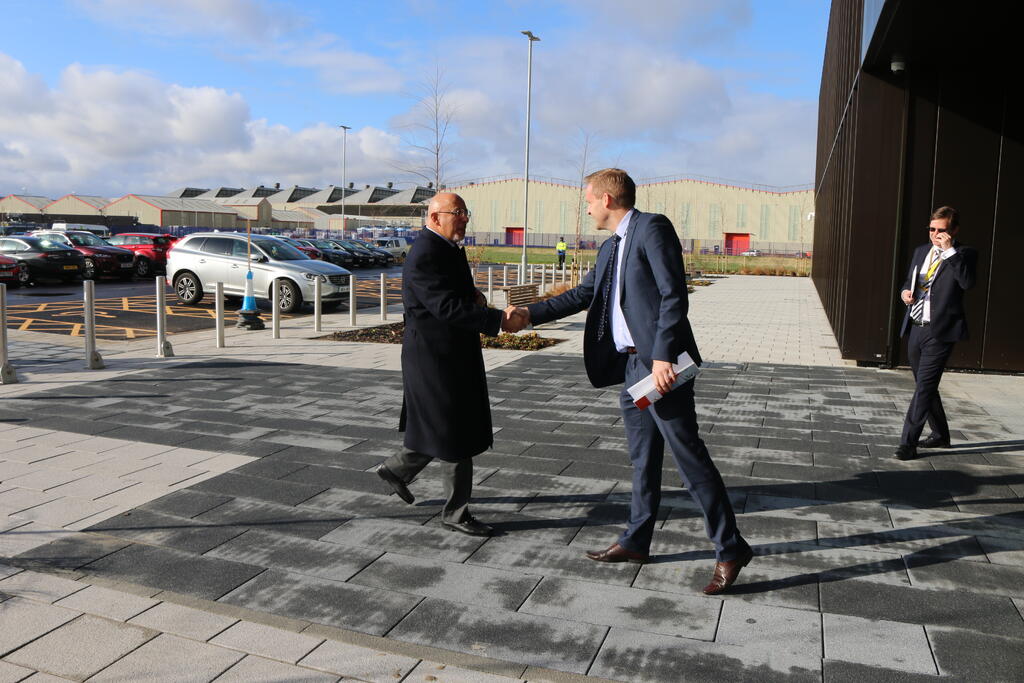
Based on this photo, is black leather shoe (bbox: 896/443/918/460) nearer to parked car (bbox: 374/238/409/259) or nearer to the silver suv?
the silver suv

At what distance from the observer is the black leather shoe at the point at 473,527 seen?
14.6 feet

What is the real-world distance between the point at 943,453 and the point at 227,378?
6.96m

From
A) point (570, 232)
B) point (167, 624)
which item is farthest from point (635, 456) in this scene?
point (570, 232)

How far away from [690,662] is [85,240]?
32.0 meters

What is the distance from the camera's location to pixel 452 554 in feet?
13.7

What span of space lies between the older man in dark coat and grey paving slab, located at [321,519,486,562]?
1.02ft

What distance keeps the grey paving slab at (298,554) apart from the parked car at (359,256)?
116ft

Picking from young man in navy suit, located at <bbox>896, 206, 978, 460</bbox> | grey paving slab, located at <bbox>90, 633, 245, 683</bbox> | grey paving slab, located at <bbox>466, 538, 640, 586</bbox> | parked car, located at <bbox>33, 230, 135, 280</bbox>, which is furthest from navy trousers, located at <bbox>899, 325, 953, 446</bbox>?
parked car, located at <bbox>33, 230, 135, 280</bbox>

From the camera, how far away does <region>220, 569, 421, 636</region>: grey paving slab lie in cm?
343

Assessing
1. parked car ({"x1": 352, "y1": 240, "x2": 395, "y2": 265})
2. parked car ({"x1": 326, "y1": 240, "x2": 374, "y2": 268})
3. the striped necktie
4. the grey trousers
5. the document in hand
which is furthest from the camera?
parked car ({"x1": 352, "y1": 240, "x2": 395, "y2": 265})

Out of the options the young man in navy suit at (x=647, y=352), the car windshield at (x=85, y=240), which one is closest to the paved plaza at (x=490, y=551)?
the young man in navy suit at (x=647, y=352)

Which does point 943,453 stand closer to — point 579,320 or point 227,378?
point 227,378

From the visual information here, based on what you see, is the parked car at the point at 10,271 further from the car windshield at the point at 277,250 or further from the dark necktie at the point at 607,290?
the dark necktie at the point at 607,290

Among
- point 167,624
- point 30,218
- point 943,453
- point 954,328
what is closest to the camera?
point 167,624
